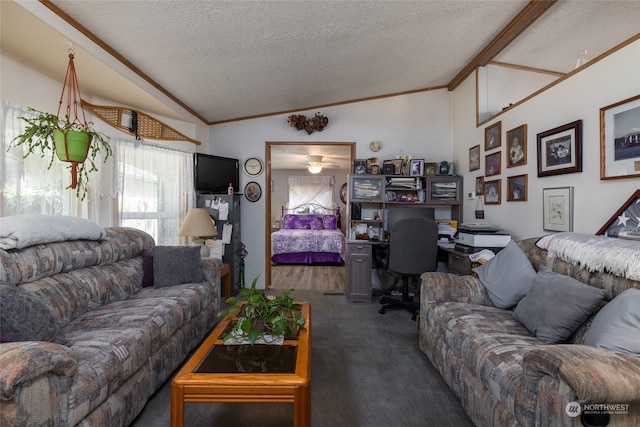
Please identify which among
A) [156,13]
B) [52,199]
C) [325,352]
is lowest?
[325,352]

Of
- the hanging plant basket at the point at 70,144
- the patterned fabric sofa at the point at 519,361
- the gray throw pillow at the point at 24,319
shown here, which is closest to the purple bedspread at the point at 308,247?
the patterned fabric sofa at the point at 519,361

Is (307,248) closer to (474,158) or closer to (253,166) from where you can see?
(253,166)

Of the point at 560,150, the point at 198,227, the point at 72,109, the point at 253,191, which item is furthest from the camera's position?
the point at 253,191

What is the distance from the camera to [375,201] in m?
4.12

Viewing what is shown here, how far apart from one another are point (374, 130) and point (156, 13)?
3.05m

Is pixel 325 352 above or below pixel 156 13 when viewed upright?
below

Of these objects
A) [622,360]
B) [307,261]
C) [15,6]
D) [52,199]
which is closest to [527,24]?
[622,360]

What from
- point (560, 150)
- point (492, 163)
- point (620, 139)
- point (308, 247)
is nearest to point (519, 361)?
point (620, 139)

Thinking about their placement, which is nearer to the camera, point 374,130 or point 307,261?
point 374,130

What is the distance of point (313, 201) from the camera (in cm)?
877

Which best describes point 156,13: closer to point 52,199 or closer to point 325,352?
point 52,199

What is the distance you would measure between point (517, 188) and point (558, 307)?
1.58 meters

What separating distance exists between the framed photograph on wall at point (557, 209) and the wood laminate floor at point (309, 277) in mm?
2746

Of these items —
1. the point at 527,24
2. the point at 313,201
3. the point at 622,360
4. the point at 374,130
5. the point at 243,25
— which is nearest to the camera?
the point at 622,360
